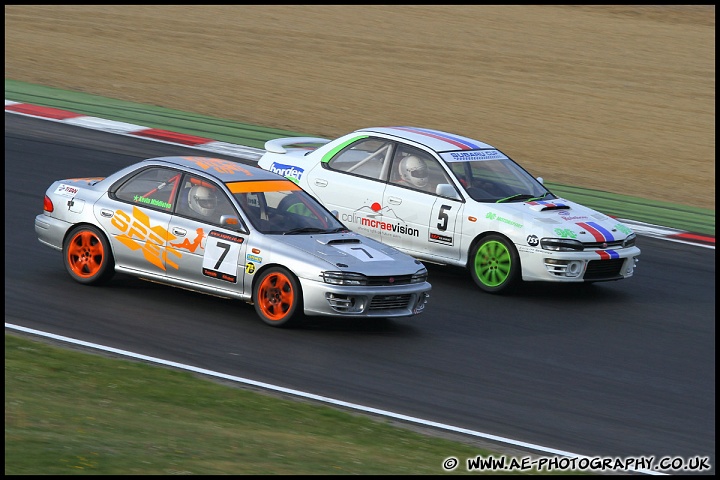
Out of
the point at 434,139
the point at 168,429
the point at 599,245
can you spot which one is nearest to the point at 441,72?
the point at 434,139

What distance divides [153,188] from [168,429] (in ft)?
15.4

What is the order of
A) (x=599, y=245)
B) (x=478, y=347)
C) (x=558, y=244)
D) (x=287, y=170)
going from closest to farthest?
(x=478, y=347) < (x=558, y=244) < (x=599, y=245) < (x=287, y=170)

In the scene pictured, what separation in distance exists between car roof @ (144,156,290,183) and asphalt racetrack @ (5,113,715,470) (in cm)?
128

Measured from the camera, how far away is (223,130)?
2173 cm

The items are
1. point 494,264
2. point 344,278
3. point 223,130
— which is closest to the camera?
point 344,278

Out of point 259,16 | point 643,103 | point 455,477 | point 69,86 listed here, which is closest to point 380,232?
point 455,477

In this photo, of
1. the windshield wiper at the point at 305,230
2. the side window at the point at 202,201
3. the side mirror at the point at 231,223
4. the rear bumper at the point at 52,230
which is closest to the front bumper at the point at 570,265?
the windshield wiper at the point at 305,230

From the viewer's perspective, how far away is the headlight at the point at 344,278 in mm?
11273

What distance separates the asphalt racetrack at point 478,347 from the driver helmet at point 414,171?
1.12 m

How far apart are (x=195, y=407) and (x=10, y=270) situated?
4.63m

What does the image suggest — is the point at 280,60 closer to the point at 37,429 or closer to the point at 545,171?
the point at 545,171

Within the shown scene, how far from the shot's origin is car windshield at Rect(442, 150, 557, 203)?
45.5 ft

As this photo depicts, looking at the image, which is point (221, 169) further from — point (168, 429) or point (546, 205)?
point (168, 429)

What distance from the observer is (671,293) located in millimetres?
14125
